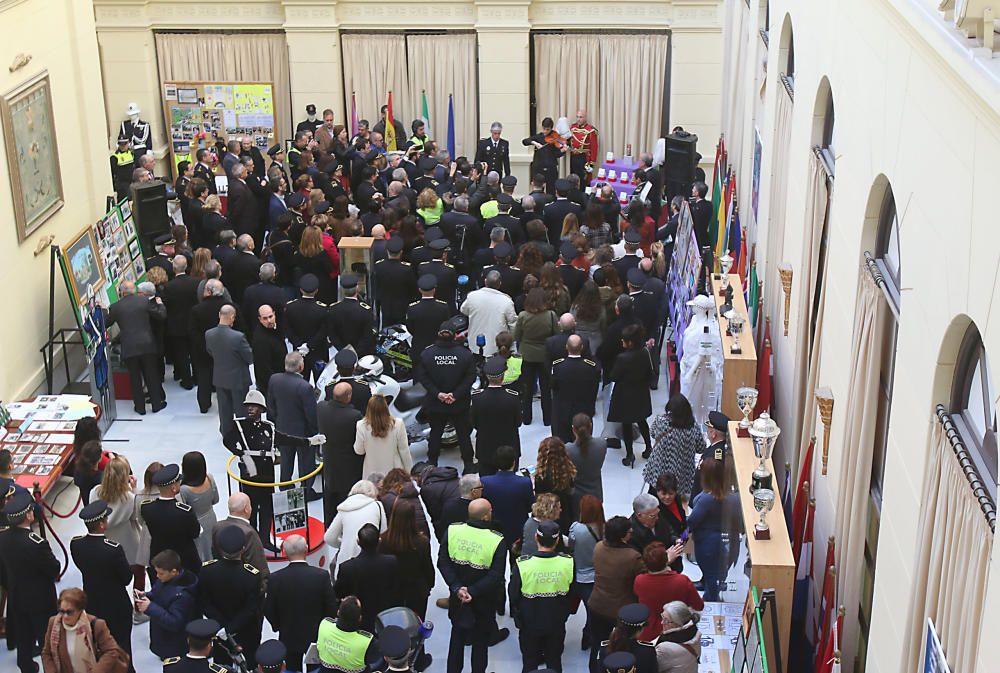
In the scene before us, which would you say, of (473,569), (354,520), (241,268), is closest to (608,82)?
(241,268)

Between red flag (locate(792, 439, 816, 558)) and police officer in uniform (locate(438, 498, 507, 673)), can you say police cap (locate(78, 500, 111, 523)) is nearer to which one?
police officer in uniform (locate(438, 498, 507, 673))

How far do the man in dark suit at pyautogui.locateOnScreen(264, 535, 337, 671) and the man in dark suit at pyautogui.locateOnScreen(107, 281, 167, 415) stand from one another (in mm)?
4808

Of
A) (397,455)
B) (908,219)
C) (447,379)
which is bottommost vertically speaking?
(397,455)

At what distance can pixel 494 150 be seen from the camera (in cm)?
1772

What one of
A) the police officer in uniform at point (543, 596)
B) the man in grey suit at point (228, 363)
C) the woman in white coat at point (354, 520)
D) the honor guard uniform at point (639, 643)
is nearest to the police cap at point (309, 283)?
the man in grey suit at point (228, 363)

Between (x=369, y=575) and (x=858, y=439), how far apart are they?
3082 mm

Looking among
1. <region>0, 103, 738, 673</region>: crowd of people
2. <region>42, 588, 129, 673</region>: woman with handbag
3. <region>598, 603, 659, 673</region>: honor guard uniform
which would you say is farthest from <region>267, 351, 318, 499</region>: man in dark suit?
<region>598, 603, 659, 673</region>: honor guard uniform

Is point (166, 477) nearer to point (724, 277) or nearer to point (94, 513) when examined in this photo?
point (94, 513)

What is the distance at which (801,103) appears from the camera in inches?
383

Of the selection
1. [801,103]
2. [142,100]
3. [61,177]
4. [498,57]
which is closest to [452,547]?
[801,103]

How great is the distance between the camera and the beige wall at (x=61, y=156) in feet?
39.3

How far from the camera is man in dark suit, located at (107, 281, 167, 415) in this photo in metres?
12.1

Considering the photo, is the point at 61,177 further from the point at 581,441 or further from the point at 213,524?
the point at 581,441

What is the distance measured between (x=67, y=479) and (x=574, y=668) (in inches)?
198
